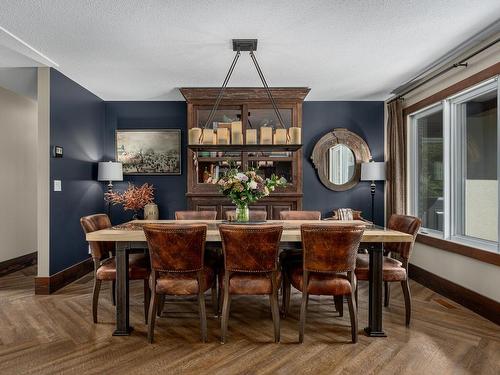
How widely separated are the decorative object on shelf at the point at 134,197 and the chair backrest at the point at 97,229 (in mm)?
1779

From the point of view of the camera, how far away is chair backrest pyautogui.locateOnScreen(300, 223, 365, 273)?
8.05 feet

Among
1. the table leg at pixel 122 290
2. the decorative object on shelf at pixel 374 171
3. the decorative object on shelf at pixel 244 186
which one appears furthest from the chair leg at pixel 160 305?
the decorative object on shelf at pixel 374 171

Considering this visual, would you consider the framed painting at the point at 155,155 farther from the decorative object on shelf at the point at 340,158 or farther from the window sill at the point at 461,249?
the window sill at the point at 461,249

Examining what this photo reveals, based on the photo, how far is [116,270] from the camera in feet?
9.04

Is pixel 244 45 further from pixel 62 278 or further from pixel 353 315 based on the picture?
pixel 62 278

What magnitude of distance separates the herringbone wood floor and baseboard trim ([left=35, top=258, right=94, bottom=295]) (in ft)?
1.13

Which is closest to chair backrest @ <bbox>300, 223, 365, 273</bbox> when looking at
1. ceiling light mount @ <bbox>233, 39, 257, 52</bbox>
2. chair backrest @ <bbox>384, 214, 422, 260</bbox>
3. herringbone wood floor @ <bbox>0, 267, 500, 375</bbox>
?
herringbone wood floor @ <bbox>0, 267, 500, 375</bbox>

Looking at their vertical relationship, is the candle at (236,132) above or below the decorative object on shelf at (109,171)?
above

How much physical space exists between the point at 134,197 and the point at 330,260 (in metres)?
3.54

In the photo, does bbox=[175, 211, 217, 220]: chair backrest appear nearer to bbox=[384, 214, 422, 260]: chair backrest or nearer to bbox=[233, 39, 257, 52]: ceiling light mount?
bbox=[233, 39, 257, 52]: ceiling light mount

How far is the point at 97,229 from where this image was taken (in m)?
3.15

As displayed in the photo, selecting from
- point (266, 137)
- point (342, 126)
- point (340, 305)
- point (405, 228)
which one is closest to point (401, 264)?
point (405, 228)

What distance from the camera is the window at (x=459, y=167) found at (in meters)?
3.35

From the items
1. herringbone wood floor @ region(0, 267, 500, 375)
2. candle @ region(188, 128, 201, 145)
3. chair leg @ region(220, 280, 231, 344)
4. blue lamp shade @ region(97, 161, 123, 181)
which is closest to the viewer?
herringbone wood floor @ region(0, 267, 500, 375)
